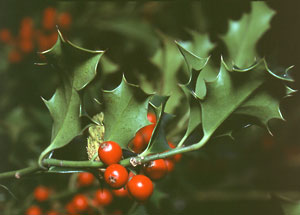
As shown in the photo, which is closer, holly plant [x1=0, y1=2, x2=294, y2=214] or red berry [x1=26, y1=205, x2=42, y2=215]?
holly plant [x1=0, y1=2, x2=294, y2=214]

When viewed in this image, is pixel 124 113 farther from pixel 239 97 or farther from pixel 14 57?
pixel 14 57

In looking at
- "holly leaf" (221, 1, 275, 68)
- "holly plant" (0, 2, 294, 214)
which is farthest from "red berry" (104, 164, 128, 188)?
"holly leaf" (221, 1, 275, 68)

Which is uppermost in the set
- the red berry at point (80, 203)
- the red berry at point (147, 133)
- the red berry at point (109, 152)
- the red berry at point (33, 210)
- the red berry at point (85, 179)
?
the red berry at point (109, 152)

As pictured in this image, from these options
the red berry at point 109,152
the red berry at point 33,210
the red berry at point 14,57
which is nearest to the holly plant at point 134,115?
the red berry at point 109,152

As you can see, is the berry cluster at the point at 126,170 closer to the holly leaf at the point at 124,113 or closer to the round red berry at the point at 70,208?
the holly leaf at the point at 124,113

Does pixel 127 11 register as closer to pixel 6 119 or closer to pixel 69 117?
pixel 6 119

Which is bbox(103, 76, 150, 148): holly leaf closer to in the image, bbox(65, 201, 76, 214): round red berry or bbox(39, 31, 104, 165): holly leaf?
bbox(39, 31, 104, 165): holly leaf
